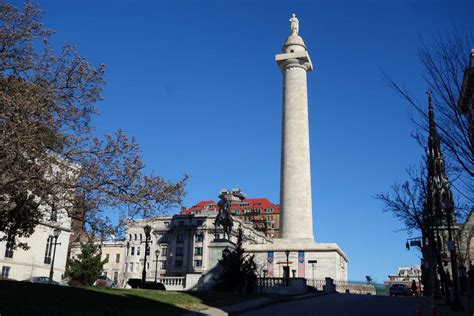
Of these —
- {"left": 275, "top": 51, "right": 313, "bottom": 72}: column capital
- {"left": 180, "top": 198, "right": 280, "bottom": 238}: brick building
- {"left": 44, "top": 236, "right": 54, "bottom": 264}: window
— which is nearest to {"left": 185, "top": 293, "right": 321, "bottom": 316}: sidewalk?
{"left": 44, "top": 236, "right": 54, "bottom": 264}: window

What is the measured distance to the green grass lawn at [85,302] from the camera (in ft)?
43.1

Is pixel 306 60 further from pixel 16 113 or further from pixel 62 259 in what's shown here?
pixel 16 113

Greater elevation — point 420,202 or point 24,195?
point 420,202

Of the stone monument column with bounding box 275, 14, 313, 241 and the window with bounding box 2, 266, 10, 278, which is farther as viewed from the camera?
the stone monument column with bounding box 275, 14, 313, 241

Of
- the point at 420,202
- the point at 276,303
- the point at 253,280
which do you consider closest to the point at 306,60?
the point at 420,202

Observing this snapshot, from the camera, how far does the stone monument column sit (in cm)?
5853

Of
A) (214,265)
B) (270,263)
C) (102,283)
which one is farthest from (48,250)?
(214,265)

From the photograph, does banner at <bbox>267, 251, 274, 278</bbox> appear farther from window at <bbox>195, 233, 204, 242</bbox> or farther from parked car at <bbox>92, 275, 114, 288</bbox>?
window at <bbox>195, 233, 204, 242</bbox>

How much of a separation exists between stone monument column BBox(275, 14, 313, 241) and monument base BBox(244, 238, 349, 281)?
111 centimetres

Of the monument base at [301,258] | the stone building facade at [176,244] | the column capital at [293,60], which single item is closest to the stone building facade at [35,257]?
the monument base at [301,258]

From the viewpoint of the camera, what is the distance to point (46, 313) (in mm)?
12734

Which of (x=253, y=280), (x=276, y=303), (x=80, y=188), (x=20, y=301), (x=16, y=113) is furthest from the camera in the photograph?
(x=253, y=280)

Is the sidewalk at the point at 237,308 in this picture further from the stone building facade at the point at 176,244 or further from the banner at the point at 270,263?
the stone building facade at the point at 176,244

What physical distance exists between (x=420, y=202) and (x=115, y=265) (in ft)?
293
